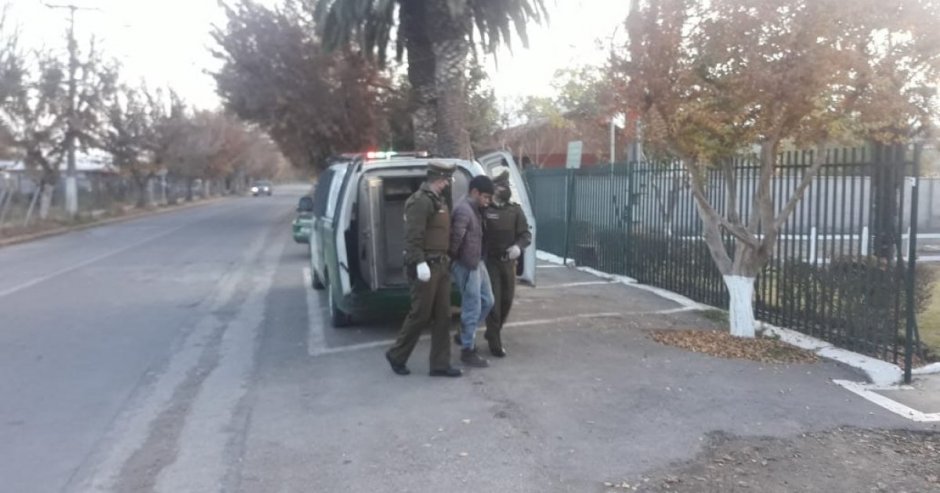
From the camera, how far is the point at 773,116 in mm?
8727

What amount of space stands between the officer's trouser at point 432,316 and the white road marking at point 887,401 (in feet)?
10.7

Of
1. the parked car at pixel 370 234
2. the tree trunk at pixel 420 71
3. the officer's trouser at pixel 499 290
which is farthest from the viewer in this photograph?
the tree trunk at pixel 420 71

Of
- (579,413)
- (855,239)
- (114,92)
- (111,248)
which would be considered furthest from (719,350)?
(114,92)

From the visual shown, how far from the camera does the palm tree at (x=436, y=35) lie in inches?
632

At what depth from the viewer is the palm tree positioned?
16047 mm

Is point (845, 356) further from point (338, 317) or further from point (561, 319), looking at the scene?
point (338, 317)

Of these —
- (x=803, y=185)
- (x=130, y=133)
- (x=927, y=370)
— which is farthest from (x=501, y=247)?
(x=130, y=133)

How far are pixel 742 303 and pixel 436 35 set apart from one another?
804cm

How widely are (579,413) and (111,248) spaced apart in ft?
63.9

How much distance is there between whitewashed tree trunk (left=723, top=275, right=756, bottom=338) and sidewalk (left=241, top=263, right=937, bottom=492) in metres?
0.83

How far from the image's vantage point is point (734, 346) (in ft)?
31.1

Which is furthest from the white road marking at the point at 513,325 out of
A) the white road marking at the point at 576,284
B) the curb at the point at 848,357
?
the white road marking at the point at 576,284

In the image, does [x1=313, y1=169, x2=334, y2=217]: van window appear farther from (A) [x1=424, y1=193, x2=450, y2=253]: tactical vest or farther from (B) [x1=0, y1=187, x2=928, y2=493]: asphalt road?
(A) [x1=424, y1=193, x2=450, y2=253]: tactical vest

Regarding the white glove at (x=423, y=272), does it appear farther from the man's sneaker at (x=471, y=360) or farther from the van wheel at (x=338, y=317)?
the van wheel at (x=338, y=317)
